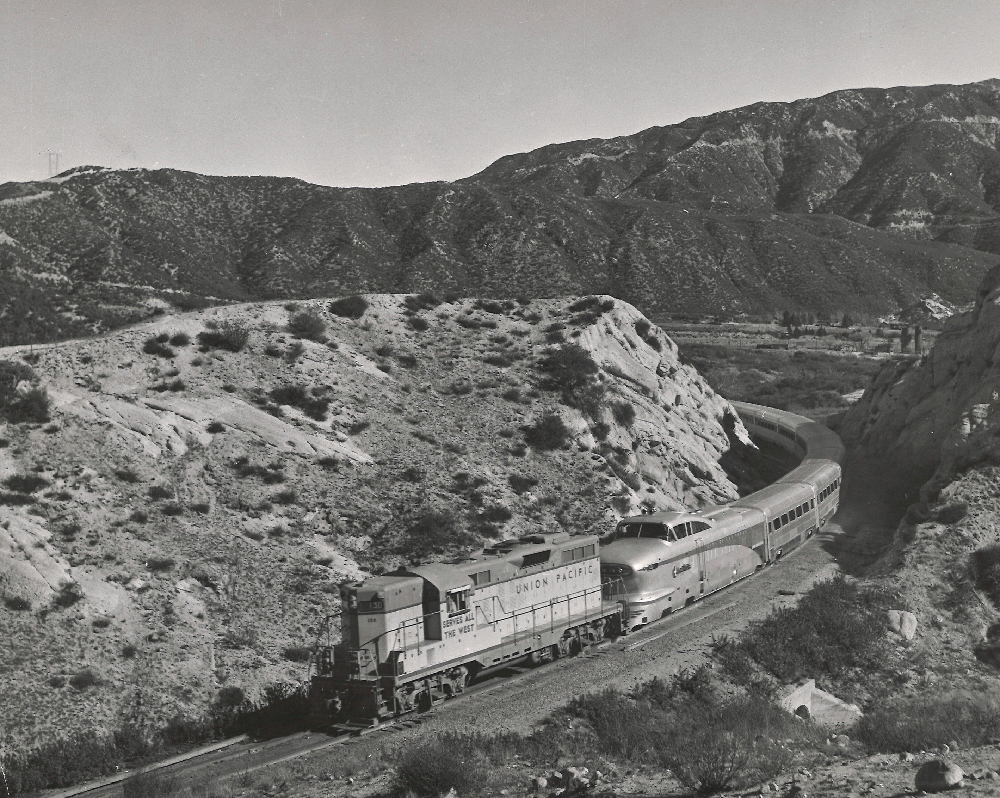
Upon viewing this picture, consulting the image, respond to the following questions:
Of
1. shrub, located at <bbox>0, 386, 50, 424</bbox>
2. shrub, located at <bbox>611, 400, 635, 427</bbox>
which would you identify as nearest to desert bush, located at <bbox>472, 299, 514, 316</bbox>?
shrub, located at <bbox>611, 400, 635, 427</bbox>

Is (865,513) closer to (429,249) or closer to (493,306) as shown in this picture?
(493,306)

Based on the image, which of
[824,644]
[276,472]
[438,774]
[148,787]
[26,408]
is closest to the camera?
[438,774]

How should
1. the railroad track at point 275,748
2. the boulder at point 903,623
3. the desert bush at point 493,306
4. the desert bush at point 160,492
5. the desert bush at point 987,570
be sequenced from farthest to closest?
the desert bush at point 493,306, the desert bush at point 987,570, the desert bush at point 160,492, the boulder at point 903,623, the railroad track at point 275,748

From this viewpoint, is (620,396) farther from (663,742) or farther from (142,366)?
(663,742)

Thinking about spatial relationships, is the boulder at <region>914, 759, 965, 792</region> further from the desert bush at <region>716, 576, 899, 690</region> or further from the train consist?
the train consist

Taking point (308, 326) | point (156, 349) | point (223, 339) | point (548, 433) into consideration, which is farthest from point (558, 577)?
point (308, 326)

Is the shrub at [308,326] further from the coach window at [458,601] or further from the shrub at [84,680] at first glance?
the coach window at [458,601]

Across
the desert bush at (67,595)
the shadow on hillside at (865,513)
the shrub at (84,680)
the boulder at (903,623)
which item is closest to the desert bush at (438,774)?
the shrub at (84,680)
